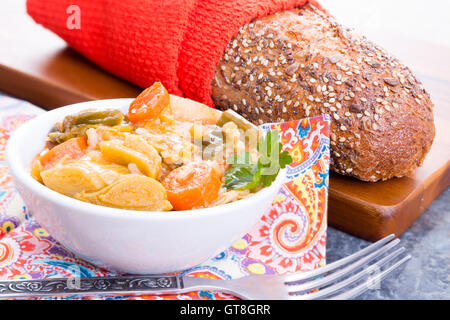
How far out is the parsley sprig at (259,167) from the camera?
82 cm

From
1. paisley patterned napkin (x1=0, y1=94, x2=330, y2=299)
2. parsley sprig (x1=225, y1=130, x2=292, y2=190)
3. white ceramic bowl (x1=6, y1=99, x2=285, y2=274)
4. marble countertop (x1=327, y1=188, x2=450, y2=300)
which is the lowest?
marble countertop (x1=327, y1=188, x2=450, y2=300)

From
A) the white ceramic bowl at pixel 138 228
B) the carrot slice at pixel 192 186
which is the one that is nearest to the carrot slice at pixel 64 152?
the white ceramic bowl at pixel 138 228

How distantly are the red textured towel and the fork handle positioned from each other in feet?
2.11

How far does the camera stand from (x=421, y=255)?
1.04m

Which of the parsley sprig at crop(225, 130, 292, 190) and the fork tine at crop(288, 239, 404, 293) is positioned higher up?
the parsley sprig at crop(225, 130, 292, 190)

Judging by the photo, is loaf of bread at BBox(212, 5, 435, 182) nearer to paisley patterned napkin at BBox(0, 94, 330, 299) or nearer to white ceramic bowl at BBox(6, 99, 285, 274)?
paisley patterned napkin at BBox(0, 94, 330, 299)

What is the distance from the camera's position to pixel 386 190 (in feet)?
3.67

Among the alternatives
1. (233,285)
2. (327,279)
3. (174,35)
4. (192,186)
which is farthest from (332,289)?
(174,35)

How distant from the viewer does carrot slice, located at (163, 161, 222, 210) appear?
0.77 meters

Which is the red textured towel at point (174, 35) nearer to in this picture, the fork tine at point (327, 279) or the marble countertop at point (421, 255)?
the marble countertop at point (421, 255)

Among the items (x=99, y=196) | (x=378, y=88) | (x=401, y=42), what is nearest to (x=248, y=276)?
(x=99, y=196)

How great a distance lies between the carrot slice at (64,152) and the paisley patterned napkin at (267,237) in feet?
0.31

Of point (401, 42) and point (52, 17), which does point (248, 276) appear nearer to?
point (52, 17)

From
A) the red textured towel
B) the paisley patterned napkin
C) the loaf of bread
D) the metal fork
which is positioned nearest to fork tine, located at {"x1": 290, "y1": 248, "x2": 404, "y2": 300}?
the metal fork
